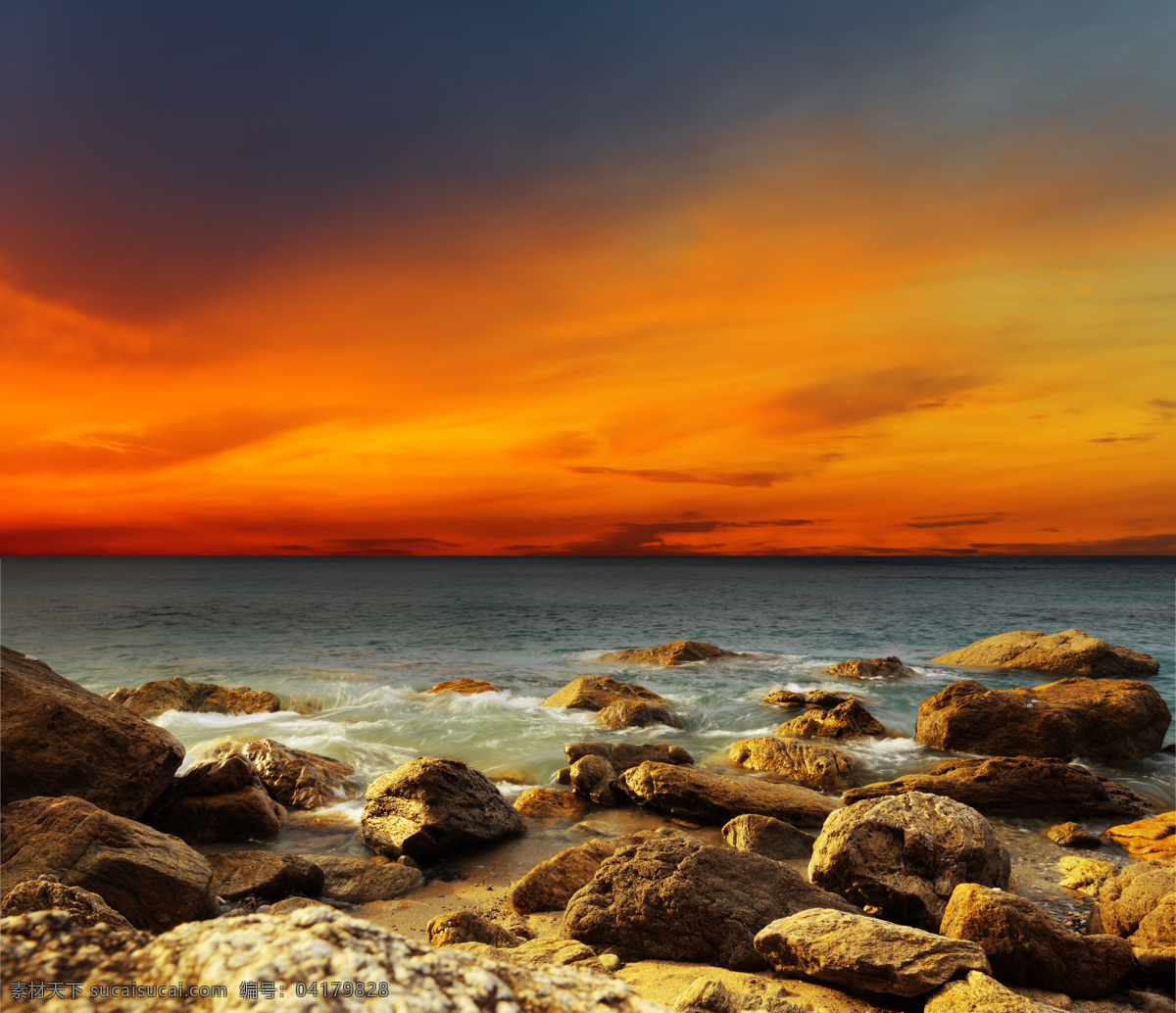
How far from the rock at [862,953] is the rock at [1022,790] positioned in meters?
6.77

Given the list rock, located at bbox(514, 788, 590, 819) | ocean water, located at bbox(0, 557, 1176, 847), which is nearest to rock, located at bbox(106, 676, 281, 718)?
ocean water, located at bbox(0, 557, 1176, 847)

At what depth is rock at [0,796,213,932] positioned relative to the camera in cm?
672

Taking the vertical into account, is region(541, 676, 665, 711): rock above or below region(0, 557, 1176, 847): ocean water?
above

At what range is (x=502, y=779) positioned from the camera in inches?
569

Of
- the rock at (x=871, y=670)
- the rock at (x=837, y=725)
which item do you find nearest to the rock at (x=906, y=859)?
the rock at (x=837, y=725)

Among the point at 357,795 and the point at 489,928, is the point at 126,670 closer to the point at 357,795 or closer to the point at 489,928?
the point at 357,795

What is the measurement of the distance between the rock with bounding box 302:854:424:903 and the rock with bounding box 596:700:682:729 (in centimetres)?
1004

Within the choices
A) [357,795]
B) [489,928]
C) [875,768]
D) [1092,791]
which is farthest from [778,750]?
[489,928]

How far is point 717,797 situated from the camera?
11516mm

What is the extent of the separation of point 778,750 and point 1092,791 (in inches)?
206

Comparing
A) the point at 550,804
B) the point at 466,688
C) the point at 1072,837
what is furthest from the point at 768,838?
the point at 466,688

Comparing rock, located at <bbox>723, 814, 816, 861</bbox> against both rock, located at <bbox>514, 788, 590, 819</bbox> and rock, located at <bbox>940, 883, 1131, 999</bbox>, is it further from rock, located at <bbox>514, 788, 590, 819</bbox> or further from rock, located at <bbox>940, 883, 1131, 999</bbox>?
rock, located at <bbox>940, 883, 1131, 999</bbox>

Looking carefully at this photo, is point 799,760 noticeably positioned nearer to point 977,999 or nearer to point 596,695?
point 596,695

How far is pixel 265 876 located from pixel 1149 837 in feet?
40.7
